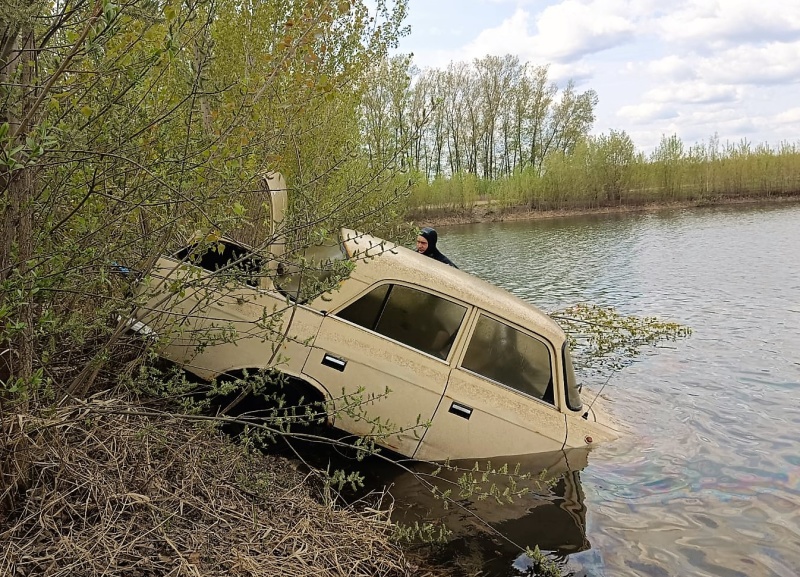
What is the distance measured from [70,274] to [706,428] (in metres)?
7.66

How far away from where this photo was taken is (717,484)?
6.72 m

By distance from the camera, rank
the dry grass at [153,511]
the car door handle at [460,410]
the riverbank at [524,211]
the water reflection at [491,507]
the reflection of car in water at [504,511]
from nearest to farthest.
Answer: the dry grass at [153,511] → the water reflection at [491,507] → the reflection of car in water at [504,511] → the car door handle at [460,410] → the riverbank at [524,211]

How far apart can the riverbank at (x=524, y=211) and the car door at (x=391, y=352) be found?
4329 centimetres

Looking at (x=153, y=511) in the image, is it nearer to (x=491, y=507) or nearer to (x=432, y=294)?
(x=432, y=294)

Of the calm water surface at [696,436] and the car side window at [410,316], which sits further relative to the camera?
the car side window at [410,316]

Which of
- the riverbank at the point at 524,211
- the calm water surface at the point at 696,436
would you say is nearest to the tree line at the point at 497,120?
the riverbank at the point at 524,211

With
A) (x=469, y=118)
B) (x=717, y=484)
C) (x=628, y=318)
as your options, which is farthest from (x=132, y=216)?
(x=469, y=118)

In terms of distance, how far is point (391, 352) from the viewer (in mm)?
5637

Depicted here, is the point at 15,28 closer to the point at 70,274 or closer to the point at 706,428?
the point at 70,274

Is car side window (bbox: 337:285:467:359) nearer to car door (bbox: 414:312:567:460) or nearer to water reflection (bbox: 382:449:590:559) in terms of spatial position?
car door (bbox: 414:312:567:460)

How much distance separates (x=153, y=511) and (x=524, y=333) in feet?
11.6

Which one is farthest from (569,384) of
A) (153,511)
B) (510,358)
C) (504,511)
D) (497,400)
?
(153,511)

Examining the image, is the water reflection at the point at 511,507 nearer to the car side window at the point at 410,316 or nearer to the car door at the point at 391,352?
the car door at the point at 391,352

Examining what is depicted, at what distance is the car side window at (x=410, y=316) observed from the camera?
18.6 feet
